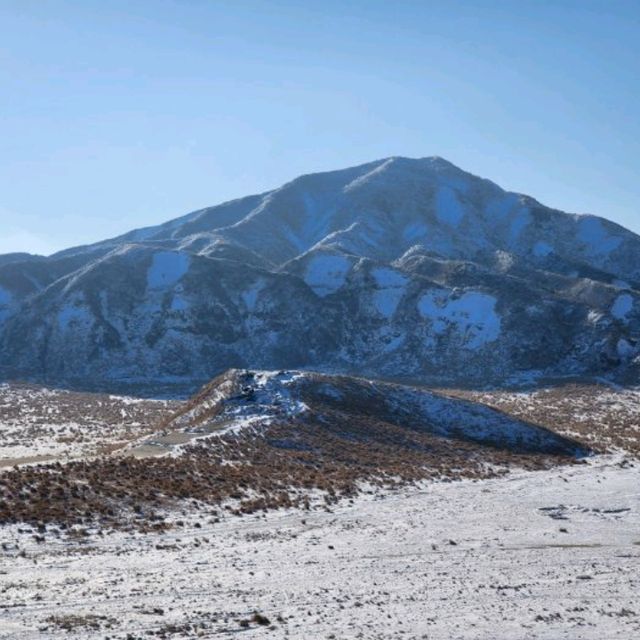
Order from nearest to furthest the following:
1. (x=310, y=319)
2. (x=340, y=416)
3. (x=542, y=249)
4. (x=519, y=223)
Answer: (x=340, y=416), (x=310, y=319), (x=542, y=249), (x=519, y=223)

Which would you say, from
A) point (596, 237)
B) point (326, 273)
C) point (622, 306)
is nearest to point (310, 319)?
point (326, 273)

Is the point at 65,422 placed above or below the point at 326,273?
below

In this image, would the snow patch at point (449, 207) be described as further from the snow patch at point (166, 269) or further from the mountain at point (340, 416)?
the mountain at point (340, 416)

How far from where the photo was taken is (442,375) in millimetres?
92812

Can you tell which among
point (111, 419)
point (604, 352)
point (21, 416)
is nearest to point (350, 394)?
point (111, 419)

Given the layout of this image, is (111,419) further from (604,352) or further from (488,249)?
(488,249)

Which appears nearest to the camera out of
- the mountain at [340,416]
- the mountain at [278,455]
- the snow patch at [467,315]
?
the mountain at [278,455]

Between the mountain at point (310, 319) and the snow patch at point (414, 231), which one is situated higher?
the snow patch at point (414, 231)

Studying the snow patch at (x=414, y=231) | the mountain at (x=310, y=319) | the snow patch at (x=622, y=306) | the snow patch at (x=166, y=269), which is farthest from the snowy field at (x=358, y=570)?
the snow patch at (x=414, y=231)

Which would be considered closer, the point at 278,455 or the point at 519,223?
the point at 278,455

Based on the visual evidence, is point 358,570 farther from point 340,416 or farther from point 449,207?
point 449,207

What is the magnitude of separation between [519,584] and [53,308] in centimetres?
10078

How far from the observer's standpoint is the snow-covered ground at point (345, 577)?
51.7ft

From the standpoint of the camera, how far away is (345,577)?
1988cm
